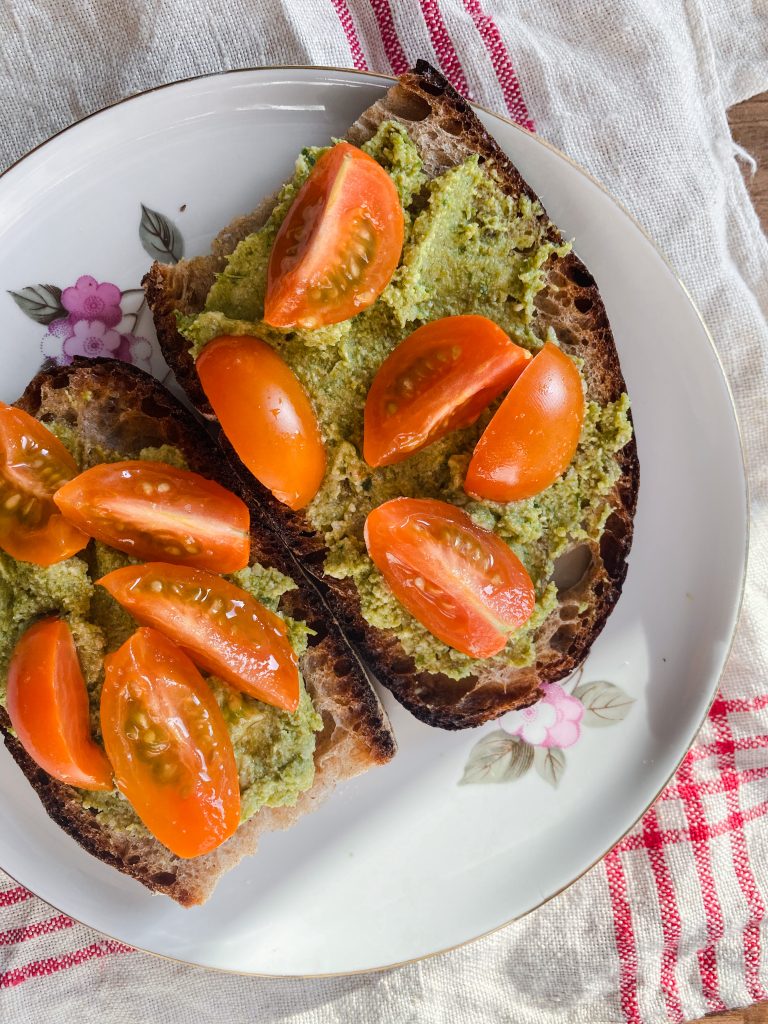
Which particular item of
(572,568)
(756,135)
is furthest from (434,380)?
(756,135)

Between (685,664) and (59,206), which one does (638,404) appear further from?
(59,206)

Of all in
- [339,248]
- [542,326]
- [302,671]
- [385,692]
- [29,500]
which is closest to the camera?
[339,248]

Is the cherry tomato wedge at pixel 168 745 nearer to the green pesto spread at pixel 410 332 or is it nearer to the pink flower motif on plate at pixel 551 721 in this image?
the green pesto spread at pixel 410 332

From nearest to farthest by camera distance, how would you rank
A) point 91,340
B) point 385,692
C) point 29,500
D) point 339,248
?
1. point 339,248
2. point 29,500
3. point 91,340
4. point 385,692

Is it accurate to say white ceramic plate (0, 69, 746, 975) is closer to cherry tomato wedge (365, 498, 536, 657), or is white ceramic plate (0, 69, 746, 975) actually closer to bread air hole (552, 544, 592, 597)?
bread air hole (552, 544, 592, 597)

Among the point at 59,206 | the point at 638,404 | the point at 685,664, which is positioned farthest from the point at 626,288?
the point at 59,206

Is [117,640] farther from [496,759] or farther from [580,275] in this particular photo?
[580,275]
